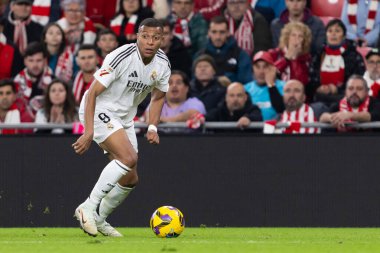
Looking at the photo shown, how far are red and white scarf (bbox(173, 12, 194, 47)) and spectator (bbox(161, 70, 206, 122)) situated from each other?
1451 millimetres

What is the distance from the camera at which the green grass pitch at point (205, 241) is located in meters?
8.96

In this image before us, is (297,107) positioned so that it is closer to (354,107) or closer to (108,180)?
(354,107)

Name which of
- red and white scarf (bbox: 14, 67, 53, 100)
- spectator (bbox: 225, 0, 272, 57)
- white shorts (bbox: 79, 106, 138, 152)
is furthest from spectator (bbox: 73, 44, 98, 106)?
white shorts (bbox: 79, 106, 138, 152)

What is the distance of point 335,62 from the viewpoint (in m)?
14.8

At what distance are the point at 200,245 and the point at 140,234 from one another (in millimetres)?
2464

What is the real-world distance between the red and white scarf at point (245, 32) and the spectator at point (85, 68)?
2.11m

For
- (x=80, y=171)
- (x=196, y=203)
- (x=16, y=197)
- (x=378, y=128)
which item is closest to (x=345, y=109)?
(x=378, y=128)

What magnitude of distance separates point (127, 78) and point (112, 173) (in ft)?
3.10

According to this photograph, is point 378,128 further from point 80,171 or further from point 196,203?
point 80,171

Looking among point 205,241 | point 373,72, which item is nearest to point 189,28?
point 373,72

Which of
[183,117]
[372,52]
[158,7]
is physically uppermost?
[158,7]

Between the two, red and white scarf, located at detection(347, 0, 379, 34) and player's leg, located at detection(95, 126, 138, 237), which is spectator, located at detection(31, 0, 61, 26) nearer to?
red and white scarf, located at detection(347, 0, 379, 34)

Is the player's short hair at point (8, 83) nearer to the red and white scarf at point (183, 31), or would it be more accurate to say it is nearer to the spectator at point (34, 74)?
the spectator at point (34, 74)

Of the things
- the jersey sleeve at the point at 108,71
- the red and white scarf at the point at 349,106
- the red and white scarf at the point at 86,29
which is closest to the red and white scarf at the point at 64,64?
the red and white scarf at the point at 86,29
